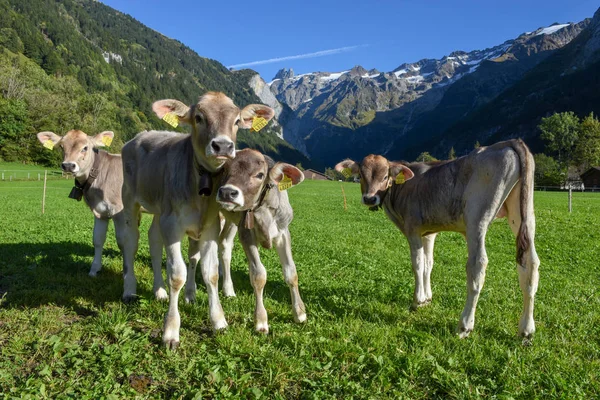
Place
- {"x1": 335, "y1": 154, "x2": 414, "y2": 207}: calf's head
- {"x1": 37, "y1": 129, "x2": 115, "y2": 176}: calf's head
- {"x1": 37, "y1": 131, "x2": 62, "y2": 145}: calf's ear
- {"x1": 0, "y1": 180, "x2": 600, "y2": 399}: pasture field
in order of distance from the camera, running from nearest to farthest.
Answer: {"x1": 0, "y1": 180, "x2": 600, "y2": 399}: pasture field, {"x1": 335, "y1": 154, "x2": 414, "y2": 207}: calf's head, {"x1": 37, "y1": 129, "x2": 115, "y2": 176}: calf's head, {"x1": 37, "y1": 131, "x2": 62, "y2": 145}: calf's ear

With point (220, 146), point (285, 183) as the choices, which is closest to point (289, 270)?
point (285, 183)

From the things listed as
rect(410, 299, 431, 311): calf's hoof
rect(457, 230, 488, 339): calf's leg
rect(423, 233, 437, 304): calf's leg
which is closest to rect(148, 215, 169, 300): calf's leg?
rect(410, 299, 431, 311): calf's hoof

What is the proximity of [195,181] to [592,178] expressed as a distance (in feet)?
368

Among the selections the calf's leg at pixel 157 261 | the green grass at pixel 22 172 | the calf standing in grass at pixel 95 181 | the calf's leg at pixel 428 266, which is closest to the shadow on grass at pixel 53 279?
the calf's leg at pixel 157 261

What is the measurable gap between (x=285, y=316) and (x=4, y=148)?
90.2 m

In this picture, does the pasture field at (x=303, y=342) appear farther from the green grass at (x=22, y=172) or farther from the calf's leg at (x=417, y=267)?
the green grass at (x=22, y=172)

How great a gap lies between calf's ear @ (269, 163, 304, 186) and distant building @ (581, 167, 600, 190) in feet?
351

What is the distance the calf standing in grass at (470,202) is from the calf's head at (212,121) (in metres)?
3.16

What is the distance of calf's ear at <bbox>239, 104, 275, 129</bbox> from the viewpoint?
223 inches

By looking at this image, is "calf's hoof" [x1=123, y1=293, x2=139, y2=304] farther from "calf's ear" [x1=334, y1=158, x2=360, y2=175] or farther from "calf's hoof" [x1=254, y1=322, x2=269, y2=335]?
"calf's ear" [x1=334, y1=158, x2=360, y2=175]

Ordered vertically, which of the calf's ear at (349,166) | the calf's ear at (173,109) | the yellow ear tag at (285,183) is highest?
the calf's ear at (173,109)

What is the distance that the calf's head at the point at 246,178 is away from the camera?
4.89m

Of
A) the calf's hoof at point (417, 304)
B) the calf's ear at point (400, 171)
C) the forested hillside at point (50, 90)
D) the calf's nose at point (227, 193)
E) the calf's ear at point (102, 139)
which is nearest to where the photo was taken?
the calf's nose at point (227, 193)

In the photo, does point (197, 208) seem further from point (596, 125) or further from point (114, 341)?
point (596, 125)
